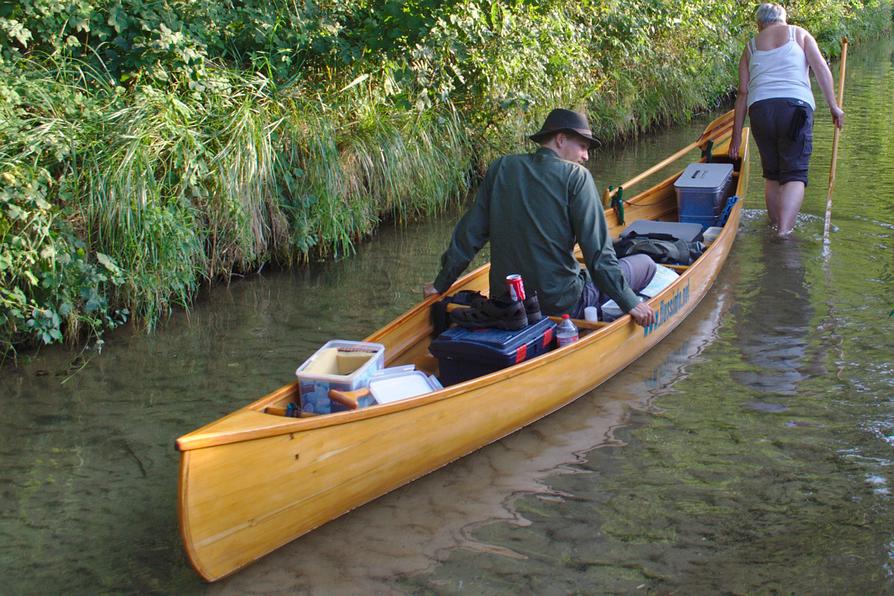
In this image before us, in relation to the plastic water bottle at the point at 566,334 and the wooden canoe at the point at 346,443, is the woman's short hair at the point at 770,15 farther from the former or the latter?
the plastic water bottle at the point at 566,334

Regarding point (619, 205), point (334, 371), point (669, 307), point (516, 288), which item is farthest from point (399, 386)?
point (619, 205)

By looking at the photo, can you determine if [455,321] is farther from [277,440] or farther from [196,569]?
[196,569]

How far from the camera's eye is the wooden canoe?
370 centimetres

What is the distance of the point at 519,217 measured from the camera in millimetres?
5293

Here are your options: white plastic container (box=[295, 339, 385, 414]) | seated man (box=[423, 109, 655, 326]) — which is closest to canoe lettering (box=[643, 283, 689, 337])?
seated man (box=[423, 109, 655, 326])

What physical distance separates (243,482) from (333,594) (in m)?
0.58

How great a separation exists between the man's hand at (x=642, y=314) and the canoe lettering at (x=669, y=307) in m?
0.32

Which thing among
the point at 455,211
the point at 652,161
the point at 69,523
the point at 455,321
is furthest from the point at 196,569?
the point at 652,161

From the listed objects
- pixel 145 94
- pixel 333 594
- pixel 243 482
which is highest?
pixel 145 94

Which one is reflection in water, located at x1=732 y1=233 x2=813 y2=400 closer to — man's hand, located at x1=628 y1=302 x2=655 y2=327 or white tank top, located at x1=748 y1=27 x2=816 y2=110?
man's hand, located at x1=628 y1=302 x2=655 y2=327

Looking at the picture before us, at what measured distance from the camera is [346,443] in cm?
411

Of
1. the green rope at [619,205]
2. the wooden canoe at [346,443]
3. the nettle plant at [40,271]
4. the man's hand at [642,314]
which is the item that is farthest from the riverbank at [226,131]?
the man's hand at [642,314]

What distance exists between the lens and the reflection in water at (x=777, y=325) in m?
5.76

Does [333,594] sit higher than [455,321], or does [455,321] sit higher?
[455,321]
